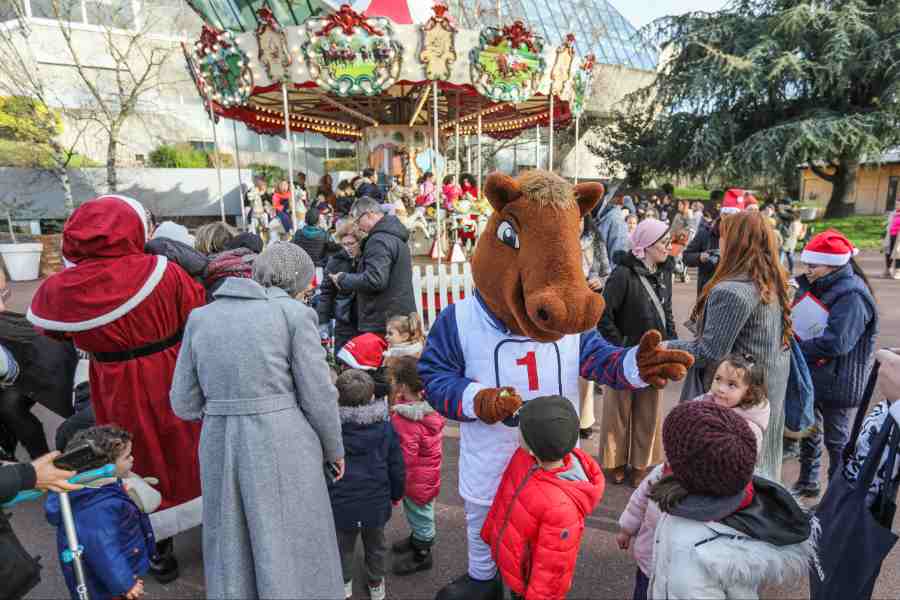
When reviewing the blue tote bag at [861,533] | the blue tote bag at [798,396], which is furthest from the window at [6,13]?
the blue tote bag at [861,533]

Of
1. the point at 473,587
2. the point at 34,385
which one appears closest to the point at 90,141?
the point at 34,385

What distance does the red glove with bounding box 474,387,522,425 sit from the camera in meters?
2.01

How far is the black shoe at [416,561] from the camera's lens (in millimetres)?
3006

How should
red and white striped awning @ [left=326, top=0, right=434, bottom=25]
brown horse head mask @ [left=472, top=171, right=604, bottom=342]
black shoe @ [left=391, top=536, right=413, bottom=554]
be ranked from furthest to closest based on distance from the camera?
1. red and white striped awning @ [left=326, top=0, right=434, bottom=25]
2. black shoe @ [left=391, top=536, right=413, bottom=554]
3. brown horse head mask @ [left=472, top=171, right=604, bottom=342]

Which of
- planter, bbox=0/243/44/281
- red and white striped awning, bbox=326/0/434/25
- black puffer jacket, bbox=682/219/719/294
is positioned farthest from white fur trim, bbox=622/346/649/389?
planter, bbox=0/243/44/281

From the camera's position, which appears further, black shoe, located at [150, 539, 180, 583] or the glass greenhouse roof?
the glass greenhouse roof

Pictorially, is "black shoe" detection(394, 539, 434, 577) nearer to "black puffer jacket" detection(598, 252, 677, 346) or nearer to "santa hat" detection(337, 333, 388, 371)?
"santa hat" detection(337, 333, 388, 371)

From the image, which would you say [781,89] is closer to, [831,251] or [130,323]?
[831,251]

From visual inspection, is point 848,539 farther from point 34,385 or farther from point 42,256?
point 42,256

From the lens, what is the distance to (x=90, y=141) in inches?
864

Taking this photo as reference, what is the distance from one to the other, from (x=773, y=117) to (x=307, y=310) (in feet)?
85.8

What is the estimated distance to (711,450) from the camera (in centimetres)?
163

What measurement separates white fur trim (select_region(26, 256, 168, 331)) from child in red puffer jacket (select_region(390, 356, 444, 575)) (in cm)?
143

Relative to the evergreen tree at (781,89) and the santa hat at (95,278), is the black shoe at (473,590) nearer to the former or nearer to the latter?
the santa hat at (95,278)
